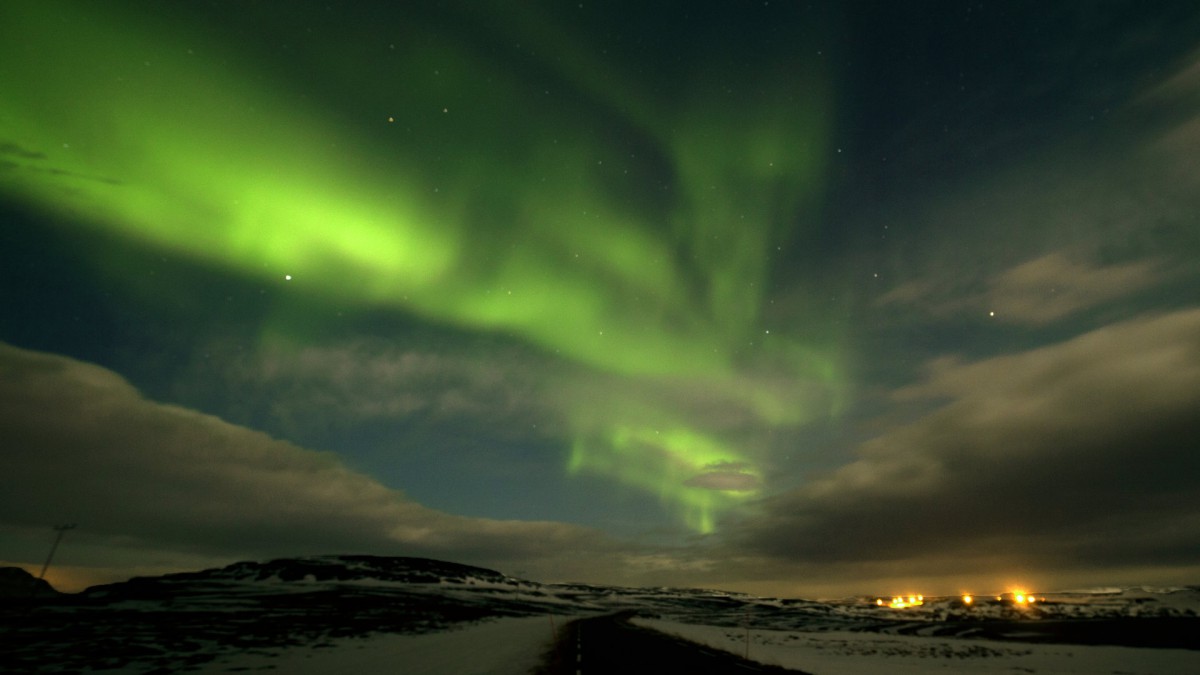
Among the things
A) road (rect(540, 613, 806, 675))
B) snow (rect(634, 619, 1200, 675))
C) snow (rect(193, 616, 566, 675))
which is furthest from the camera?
snow (rect(634, 619, 1200, 675))

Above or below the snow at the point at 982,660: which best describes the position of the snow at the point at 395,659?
above

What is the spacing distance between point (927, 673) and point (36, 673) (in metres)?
36.2

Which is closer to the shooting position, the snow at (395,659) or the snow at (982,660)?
the snow at (395,659)

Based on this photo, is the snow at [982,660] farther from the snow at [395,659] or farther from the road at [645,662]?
the snow at [395,659]

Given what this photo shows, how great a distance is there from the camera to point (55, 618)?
40844 millimetres

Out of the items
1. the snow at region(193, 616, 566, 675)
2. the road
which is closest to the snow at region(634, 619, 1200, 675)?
the road

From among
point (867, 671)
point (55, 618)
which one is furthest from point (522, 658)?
point (55, 618)

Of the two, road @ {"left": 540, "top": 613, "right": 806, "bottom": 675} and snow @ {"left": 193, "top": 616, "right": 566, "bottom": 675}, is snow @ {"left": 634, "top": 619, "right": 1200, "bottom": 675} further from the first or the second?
snow @ {"left": 193, "top": 616, "right": 566, "bottom": 675}

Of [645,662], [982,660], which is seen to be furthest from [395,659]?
[982,660]

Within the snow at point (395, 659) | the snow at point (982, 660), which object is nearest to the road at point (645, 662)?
the snow at point (395, 659)

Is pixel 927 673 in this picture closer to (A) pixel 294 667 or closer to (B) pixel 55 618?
(A) pixel 294 667

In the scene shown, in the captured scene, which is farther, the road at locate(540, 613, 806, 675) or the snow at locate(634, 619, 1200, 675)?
the snow at locate(634, 619, 1200, 675)

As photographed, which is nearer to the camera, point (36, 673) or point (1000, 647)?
point (36, 673)

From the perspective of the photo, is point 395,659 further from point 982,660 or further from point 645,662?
point 982,660
